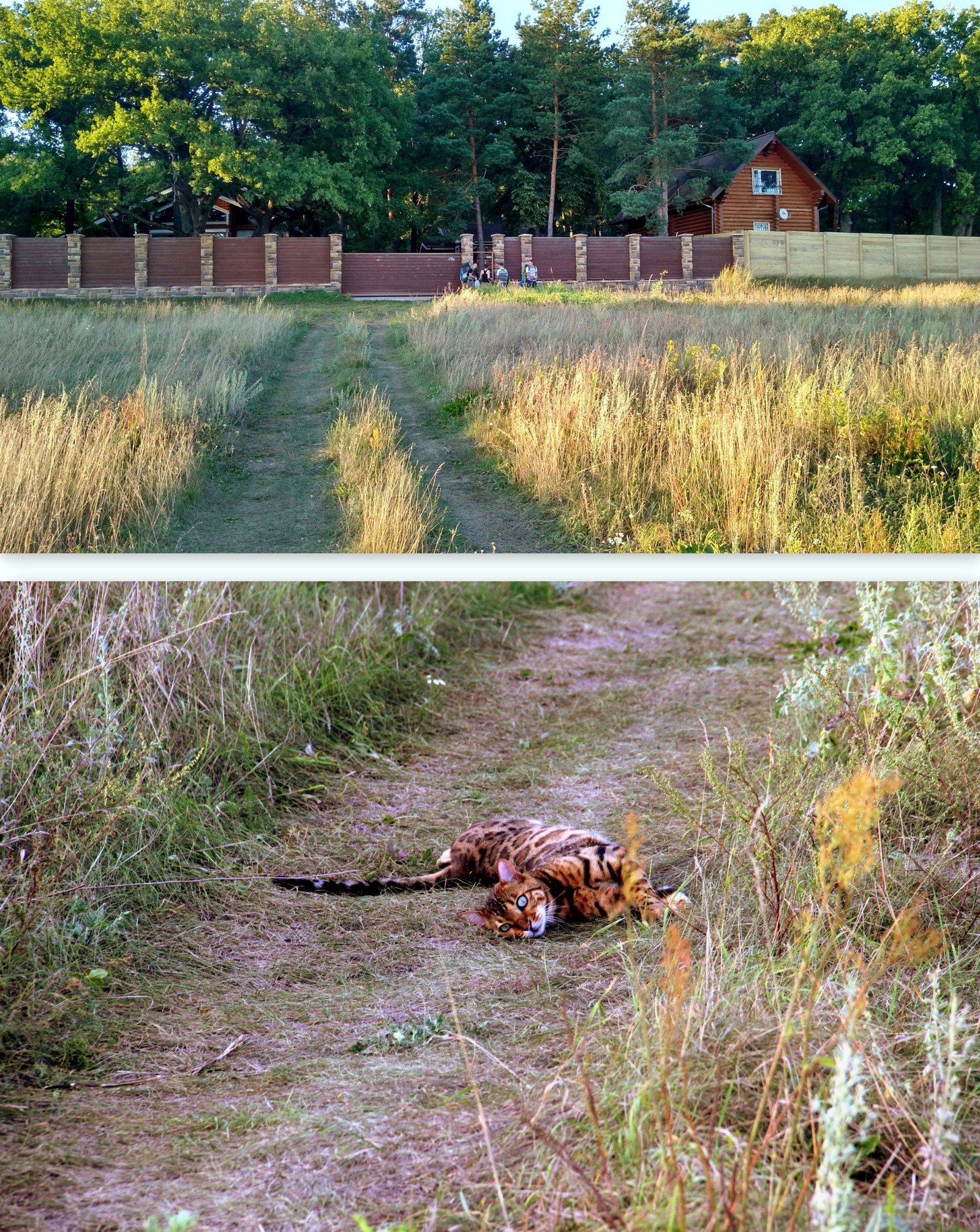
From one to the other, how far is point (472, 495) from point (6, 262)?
3.77 meters

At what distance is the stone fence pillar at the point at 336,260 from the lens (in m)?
7.61

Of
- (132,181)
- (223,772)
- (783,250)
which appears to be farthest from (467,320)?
(223,772)

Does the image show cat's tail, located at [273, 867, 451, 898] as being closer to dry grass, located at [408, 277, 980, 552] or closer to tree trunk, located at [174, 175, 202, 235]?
dry grass, located at [408, 277, 980, 552]

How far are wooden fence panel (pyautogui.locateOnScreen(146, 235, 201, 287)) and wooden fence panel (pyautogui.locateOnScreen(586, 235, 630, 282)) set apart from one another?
269 centimetres

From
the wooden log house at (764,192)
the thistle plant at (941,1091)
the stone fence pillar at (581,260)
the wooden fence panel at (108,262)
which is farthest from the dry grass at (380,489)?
the thistle plant at (941,1091)

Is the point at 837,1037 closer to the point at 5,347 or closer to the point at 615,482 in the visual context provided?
the point at 615,482

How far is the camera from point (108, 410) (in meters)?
6.75

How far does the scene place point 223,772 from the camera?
557cm

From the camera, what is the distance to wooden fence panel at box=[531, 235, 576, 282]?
24.8ft

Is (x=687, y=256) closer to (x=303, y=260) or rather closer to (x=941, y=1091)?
(x=303, y=260)

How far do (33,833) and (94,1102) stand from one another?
1090 millimetres

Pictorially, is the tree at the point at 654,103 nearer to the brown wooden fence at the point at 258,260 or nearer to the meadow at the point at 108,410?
the brown wooden fence at the point at 258,260

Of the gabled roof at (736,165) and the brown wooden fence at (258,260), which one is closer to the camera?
the gabled roof at (736,165)

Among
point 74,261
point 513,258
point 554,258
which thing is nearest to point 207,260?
point 74,261
